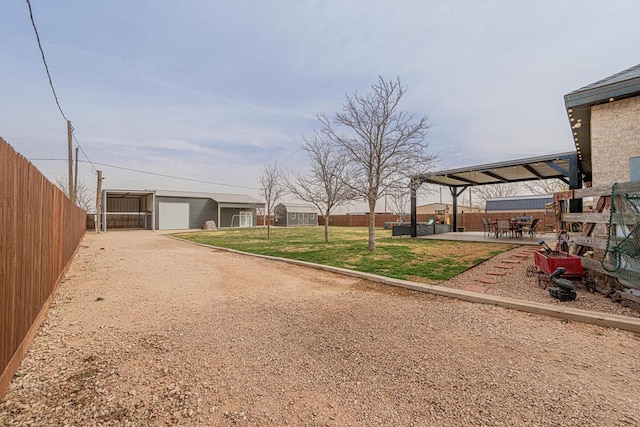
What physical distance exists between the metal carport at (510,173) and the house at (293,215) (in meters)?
21.7

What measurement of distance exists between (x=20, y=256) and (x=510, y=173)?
16.9 metres

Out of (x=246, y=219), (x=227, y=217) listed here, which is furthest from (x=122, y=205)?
(x=246, y=219)

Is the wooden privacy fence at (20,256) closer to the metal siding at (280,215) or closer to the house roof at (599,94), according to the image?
the house roof at (599,94)

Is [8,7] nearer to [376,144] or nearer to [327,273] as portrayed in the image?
[327,273]

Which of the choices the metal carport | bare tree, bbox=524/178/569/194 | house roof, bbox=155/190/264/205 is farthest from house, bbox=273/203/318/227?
bare tree, bbox=524/178/569/194

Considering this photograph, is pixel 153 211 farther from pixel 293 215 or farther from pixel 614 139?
pixel 614 139

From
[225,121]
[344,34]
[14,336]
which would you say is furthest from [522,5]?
[225,121]

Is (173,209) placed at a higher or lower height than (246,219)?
higher

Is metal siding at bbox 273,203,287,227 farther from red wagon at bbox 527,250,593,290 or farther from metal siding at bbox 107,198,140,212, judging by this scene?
red wagon at bbox 527,250,593,290

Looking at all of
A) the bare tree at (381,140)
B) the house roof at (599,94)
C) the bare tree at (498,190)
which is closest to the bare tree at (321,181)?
the bare tree at (381,140)

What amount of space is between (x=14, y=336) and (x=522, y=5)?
11.2m

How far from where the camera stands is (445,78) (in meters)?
10.3

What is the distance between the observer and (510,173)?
13789 mm

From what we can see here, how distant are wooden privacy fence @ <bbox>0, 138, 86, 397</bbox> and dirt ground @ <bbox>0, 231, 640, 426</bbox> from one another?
0.75ft
